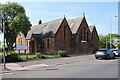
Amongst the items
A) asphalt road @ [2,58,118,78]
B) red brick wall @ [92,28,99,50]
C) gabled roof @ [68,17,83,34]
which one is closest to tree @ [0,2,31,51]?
gabled roof @ [68,17,83,34]

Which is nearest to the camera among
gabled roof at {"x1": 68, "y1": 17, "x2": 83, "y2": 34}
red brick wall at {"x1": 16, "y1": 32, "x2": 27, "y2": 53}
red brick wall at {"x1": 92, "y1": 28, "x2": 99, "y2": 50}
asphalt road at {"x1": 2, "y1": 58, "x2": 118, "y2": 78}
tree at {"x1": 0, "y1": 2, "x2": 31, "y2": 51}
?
asphalt road at {"x1": 2, "y1": 58, "x2": 118, "y2": 78}

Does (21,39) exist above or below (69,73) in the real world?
above

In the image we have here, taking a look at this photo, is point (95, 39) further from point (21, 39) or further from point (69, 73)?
point (69, 73)

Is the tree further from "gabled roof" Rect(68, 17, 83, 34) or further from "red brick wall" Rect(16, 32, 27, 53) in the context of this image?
"gabled roof" Rect(68, 17, 83, 34)

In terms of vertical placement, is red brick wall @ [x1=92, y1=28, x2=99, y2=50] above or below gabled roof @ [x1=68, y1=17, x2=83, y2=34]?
below

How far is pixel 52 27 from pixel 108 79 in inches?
1662

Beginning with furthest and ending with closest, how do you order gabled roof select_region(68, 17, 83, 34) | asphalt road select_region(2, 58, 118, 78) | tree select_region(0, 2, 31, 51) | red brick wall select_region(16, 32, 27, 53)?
red brick wall select_region(16, 32, 27, 53), tree select_region(0, 2, 31, 51), gabled roof select_region(68, 17, 83, 34), asphalt road select_region(2, 58, 118, 78)

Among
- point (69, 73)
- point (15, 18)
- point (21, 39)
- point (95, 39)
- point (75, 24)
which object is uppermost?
point (15, 18)

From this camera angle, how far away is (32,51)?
59062 mm

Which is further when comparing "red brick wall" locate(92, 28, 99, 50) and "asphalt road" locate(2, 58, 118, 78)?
"red brick wall" locate(92, 28, 99, 50)

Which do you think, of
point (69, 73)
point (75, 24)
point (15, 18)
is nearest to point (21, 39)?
point (15, 18)

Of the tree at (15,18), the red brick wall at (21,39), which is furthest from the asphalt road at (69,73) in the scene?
the red brick wall at (21,39)

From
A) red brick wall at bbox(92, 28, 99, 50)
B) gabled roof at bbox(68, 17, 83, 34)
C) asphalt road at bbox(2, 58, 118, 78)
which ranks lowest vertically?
asphalt road at bbox(2, 58, 118, 78)

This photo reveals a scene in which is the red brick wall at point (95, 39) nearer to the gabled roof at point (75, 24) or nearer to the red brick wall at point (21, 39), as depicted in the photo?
the gabled roof at point (75, 24)
